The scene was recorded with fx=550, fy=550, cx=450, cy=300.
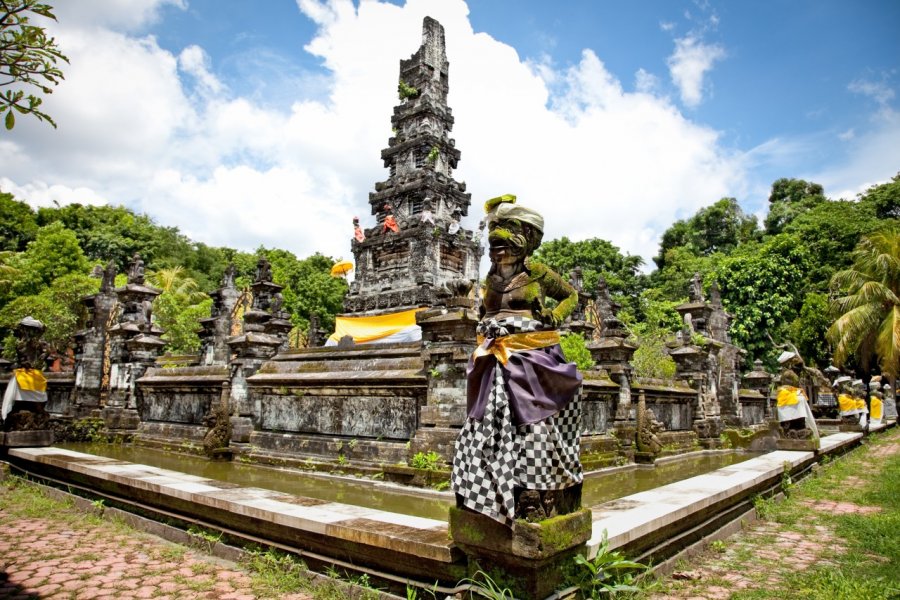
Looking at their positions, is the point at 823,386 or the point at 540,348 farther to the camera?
the point at 823,386

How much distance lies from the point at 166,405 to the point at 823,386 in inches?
842

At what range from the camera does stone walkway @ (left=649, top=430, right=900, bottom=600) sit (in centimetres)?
368

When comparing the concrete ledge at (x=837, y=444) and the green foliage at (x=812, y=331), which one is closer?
the concrete ledge at (x=837, y=444)

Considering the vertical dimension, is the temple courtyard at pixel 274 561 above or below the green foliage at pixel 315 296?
below

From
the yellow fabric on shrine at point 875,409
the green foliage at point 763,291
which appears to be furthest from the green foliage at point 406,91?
the yellow fabric on shrine at point 875,409

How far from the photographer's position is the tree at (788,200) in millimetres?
41362

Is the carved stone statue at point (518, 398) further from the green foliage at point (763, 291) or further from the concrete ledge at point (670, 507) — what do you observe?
the green foliage at point (763, 291)

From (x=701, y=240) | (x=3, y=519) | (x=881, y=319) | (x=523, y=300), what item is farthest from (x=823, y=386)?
(x=701, y=240)

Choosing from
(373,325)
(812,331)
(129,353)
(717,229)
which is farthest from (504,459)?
(717,229)

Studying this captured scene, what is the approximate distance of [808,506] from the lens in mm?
6480

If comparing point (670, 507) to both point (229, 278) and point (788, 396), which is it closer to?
point (788, 396)

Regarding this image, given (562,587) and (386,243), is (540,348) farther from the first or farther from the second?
(386,243)

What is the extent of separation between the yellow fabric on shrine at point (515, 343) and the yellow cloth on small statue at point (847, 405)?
18268mm

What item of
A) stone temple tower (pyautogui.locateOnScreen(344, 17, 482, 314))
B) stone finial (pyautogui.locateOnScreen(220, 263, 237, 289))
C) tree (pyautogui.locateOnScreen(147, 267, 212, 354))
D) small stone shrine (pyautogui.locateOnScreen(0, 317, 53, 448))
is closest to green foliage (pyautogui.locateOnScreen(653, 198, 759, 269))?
stone temple tower (pyautogui.locateOnScreen(344, 17, 482, 314))
